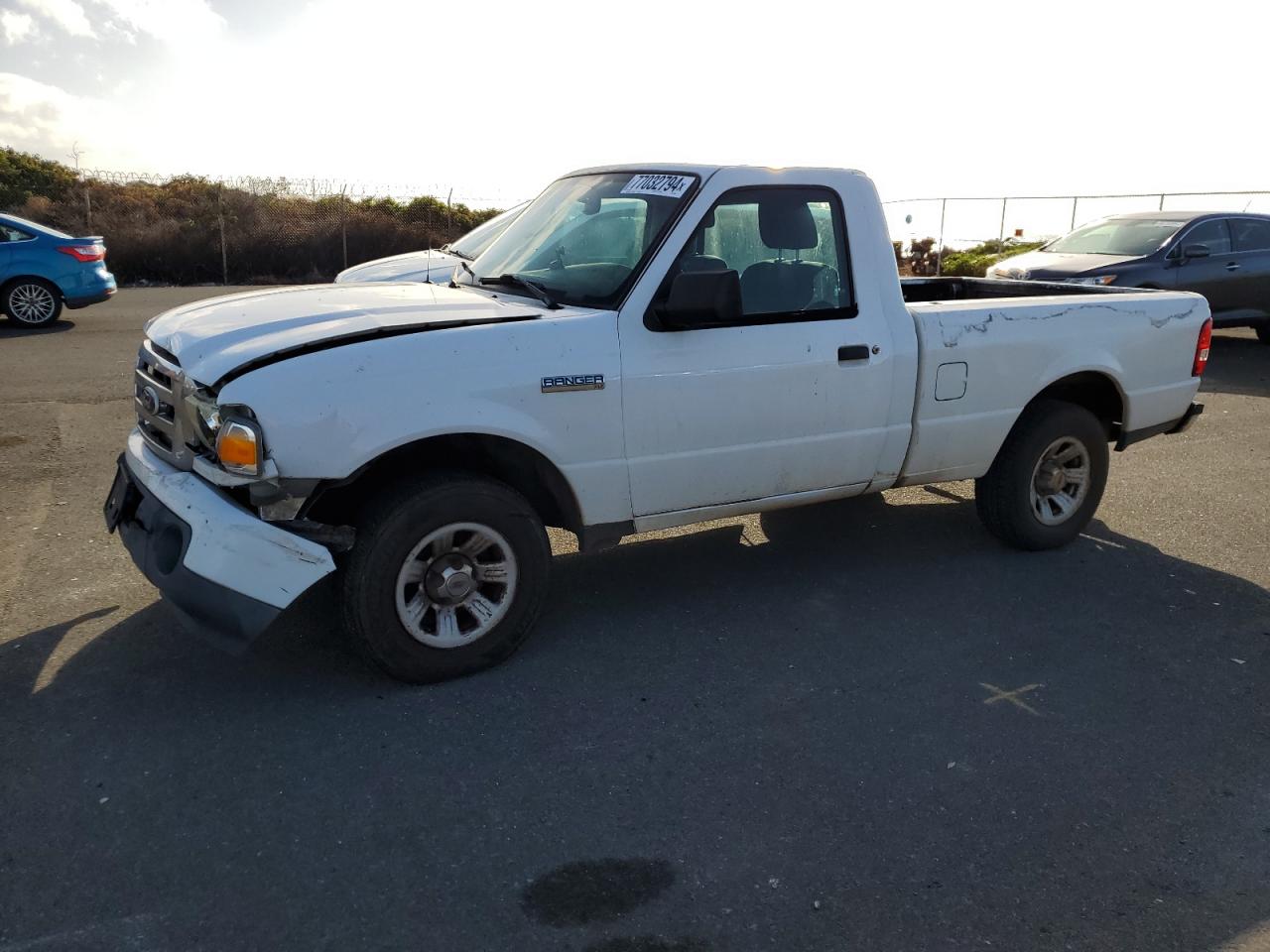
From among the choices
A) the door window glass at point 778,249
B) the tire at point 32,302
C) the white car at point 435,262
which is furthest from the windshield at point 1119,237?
the tire at point 32,302

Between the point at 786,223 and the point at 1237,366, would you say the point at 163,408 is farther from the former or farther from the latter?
the point at 1237,366

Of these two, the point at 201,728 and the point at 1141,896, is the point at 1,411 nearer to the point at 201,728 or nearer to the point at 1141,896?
the point at 201,728

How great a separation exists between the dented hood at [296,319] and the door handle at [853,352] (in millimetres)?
1401

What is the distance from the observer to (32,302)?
13727 mm

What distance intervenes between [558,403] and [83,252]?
12462 mm

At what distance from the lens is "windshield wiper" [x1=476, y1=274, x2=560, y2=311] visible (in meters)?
4.59

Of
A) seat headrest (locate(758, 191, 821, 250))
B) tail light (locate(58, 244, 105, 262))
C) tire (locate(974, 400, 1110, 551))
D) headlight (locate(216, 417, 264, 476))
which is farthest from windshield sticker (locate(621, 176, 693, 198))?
tail light (locate(58, 244, 105, 262))

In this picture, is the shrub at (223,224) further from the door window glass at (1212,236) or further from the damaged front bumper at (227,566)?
the damaged front bumper at (227,566)

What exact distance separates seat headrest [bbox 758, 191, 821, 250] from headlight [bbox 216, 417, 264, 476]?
2.39m

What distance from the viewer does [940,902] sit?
3.05 meters

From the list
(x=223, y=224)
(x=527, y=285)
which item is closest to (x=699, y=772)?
(x=527, y=285)

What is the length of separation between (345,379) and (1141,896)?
3053 millimetres

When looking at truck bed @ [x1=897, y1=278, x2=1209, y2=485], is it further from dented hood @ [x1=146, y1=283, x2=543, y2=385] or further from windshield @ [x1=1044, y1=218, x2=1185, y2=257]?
windshield @ [x1=1044, y1=218, x2=1185, y2=257]

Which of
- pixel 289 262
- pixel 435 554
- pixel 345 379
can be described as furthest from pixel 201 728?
pixel 289 262
